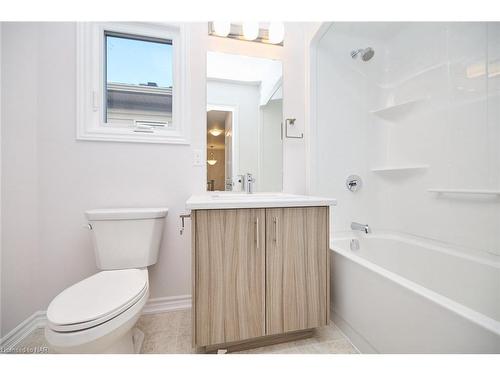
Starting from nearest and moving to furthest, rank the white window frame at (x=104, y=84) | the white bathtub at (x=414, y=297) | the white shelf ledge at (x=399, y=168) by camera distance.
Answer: the white bathtub at (x=414, y=297)
the white window frame at (x=104, y=84)
the white shelf ledge at (x=399, y=168)

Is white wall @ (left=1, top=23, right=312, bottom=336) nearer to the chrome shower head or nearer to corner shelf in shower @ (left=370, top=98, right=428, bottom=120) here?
the chrome shower head

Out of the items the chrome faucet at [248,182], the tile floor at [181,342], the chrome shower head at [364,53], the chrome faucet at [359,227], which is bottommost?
the tile floor at [181,342]

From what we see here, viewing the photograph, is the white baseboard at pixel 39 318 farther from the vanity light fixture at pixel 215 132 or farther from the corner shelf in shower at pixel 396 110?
the corner shelf in shower at pixel 396 110

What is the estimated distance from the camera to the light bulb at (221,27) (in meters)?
1.58

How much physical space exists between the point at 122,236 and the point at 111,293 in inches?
15.1

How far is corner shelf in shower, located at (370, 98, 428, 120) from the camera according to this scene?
1.62 m

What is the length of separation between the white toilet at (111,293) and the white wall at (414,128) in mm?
1290

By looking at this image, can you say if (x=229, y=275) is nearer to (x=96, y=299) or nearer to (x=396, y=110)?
(x=96, y=299)

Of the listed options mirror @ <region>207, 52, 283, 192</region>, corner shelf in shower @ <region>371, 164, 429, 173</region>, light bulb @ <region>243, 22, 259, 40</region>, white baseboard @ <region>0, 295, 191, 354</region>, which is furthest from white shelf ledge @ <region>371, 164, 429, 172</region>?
white baseboard @ <region>0, 295, 191, 354</region>

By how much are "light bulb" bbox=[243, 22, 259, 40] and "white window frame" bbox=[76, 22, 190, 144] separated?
1.42 ft

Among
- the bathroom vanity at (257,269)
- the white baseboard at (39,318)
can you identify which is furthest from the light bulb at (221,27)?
the white baseboard at (39,318)

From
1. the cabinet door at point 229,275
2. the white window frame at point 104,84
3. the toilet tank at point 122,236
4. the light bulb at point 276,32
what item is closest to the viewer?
the cabinet door at point 229,275

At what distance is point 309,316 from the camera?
1.16 m

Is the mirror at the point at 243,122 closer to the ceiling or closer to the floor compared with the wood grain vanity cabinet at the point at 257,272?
closer to the ceiling
